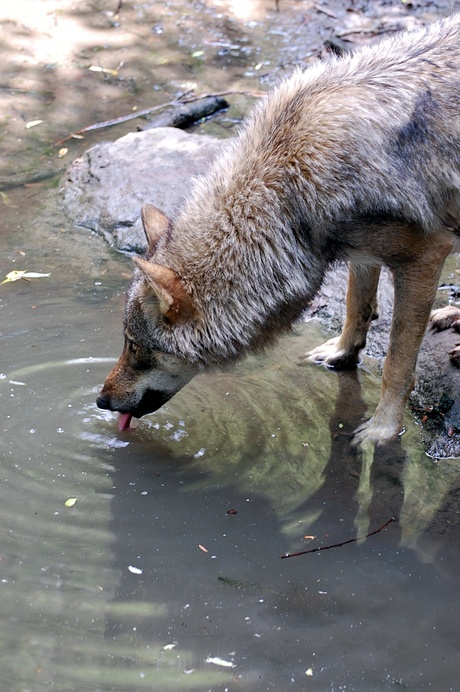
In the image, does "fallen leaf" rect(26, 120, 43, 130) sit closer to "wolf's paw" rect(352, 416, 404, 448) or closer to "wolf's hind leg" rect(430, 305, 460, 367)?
"wolf's hind leg" rect(430, 305, 460, 367)

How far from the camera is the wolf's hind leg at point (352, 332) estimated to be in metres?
6.20

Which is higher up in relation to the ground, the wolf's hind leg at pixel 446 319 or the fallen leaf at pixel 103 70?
the wolf's hind leg at pixel 446 319

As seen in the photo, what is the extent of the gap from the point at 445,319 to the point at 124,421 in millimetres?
2556

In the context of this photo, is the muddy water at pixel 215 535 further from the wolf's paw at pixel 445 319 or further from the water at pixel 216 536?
the wolf's paw at pixel 445 319

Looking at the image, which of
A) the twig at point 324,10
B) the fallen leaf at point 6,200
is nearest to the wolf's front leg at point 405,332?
the fallen leaf at point 6,200

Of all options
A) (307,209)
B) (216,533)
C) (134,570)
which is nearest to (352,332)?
(307,209)

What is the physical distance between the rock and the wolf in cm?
267

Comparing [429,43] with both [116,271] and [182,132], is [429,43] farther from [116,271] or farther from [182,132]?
[182,132]

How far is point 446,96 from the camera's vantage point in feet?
15.8

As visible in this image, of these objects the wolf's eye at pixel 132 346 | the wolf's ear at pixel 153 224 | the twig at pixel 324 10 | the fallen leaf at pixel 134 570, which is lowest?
the fallen leaf at pixel 134 570

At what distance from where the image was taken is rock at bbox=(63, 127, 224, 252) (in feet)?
25.7

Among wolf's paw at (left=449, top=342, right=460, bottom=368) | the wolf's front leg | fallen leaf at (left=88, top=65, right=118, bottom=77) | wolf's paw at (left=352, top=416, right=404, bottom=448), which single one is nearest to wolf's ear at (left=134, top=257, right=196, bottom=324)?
the wolf's front leg

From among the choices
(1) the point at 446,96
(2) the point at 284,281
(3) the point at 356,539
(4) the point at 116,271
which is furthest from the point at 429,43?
(4) the point at 116,271

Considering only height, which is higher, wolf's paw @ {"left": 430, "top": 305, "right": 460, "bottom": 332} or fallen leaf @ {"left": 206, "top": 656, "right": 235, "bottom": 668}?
wolf's paw @ {"left": 430, "top": 305, "right": 460, "bottom": 332}
